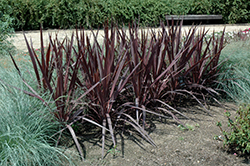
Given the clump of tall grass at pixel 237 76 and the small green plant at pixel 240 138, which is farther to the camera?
the clump of tall grass at pixel 237 76

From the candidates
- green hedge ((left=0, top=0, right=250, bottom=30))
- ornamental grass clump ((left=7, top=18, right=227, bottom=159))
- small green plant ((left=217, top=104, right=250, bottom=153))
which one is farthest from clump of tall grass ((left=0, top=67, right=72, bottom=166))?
green hedge ((left=0, top=0, right=250, bottom=30))

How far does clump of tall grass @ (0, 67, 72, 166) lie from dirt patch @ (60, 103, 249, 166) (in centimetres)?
23

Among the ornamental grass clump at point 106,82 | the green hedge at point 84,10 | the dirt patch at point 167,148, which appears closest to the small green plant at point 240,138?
the dirt patch at point 167,148

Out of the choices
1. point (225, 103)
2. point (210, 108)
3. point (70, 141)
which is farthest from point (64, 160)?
point (225, 103)

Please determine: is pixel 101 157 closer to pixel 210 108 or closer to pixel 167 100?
pixel 167 100

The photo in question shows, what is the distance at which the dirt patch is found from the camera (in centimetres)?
235

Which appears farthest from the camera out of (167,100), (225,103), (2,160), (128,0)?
(128,0)

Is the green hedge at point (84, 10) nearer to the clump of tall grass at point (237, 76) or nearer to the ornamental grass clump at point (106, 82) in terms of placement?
the clump of tall grass at point (237, 76)

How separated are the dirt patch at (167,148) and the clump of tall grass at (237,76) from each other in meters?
0.86

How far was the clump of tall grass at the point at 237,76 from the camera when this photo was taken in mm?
3623

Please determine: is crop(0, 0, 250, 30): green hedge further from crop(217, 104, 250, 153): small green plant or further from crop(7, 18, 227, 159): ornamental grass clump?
crop(217, 104, 250, 153): small green plant

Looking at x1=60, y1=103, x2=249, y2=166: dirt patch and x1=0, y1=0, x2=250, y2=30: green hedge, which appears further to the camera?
x1=0, y1=0, x2=250, y2=30: green hedge

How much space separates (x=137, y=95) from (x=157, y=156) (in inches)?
29.2

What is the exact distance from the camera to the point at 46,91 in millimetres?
2643
